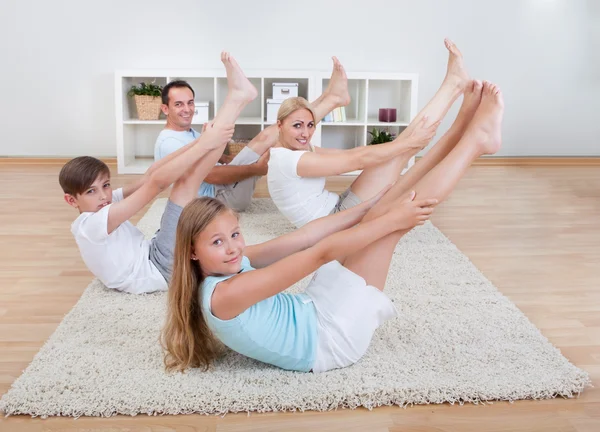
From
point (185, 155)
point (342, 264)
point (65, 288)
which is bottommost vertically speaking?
point (65, 288)

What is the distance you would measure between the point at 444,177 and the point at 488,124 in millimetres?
296

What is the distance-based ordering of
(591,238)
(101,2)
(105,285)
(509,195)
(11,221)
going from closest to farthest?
1. (105,285)
2. (591,238)
3. (11,221)
4. (509,195)
5. (101,2)

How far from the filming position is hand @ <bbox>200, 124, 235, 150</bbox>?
246 cm

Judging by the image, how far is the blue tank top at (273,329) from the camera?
176cm

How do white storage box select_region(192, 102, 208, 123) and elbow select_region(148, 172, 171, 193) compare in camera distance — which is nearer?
elbow select_region(148, 172, 171, 193)

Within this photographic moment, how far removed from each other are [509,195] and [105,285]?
108 inches

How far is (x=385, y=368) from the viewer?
1.91 metres

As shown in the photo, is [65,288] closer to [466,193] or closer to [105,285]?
[105,285]

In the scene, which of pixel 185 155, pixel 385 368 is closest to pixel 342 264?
pixel 385 368

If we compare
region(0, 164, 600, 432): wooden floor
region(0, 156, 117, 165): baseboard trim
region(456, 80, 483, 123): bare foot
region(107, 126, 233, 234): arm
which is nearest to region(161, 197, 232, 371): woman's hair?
region(0, 164, 600, 432): wooden floor

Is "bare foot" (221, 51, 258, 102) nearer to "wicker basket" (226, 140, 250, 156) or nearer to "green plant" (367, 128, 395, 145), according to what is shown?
"wicker basket" (226, 140, 250, 156)

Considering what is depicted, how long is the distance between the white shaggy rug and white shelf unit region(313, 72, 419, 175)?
2.73 meters

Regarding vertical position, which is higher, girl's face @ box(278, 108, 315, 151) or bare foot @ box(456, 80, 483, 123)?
bare foot @ box(456, 80, 483, 123)

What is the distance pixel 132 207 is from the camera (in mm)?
2277
